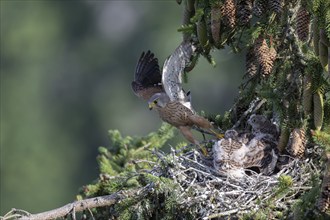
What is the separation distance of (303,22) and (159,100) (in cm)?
256

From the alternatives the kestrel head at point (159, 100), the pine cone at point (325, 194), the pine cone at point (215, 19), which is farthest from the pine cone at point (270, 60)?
the kestrel head at point (159, 100)

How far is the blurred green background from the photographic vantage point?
94.3 ft

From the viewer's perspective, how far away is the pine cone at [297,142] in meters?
7.02

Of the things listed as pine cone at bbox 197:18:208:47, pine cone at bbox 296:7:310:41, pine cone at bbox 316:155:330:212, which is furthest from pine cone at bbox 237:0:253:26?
pine cone at bbox 316:155:330:212

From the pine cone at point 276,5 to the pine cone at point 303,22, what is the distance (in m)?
0.13

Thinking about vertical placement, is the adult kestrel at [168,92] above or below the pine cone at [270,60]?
above

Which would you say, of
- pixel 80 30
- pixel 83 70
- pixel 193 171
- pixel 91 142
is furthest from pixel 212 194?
pixel 80 30

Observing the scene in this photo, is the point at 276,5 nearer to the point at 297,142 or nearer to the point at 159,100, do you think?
the point at 297,142

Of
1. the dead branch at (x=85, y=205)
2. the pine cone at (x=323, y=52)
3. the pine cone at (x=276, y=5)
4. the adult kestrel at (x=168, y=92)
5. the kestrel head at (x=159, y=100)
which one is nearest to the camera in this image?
the pine cone at (x=323, y=52)

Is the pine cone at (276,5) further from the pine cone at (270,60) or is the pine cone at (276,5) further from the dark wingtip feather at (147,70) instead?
the dark wingtip feather at (147,70)

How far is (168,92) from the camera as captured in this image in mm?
8992

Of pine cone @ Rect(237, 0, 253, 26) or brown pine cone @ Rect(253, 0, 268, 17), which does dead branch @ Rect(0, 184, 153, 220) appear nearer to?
pine cone @ Rect(237, 0, 253, 26)

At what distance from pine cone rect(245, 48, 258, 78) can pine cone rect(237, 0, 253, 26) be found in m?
0.21

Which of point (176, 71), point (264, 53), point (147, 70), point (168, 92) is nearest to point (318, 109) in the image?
point (264, 53)
